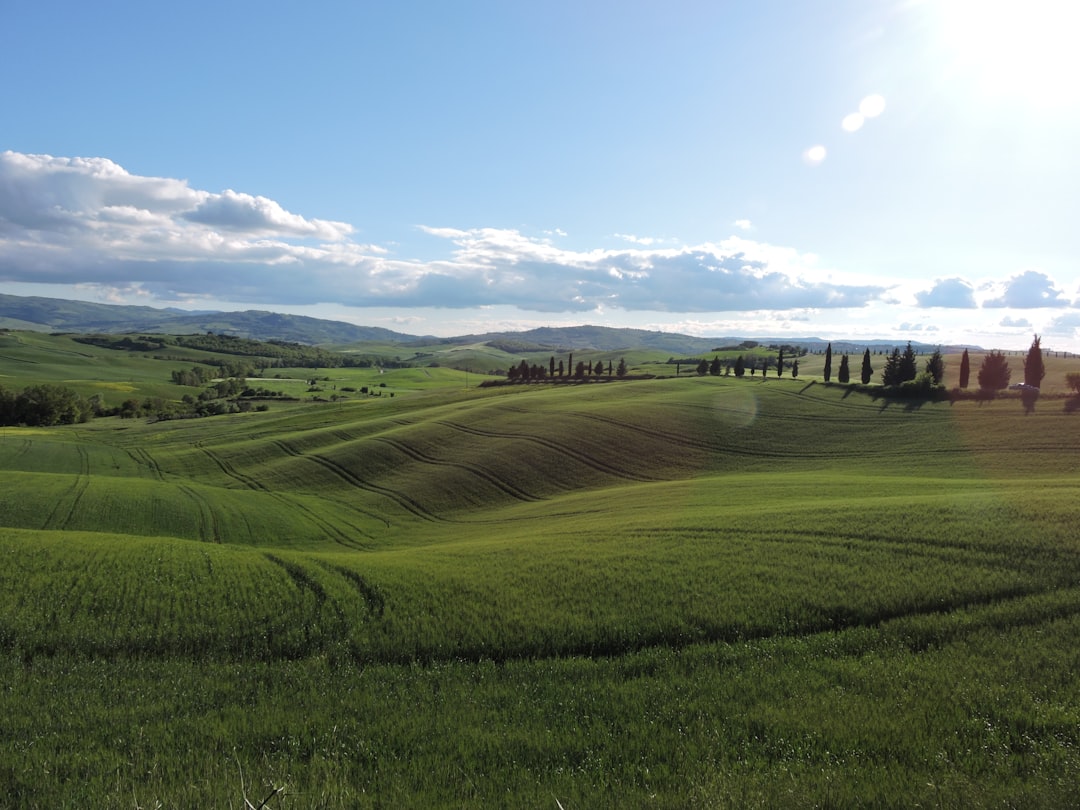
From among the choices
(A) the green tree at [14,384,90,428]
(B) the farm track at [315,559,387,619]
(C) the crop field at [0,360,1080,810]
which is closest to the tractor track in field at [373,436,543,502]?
(C) the crop field at [0,360,1080,810]

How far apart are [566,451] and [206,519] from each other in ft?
100

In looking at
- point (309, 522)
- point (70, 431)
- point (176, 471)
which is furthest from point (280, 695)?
point (70, 431)

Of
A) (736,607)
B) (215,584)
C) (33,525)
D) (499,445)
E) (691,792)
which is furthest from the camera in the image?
(499,445)

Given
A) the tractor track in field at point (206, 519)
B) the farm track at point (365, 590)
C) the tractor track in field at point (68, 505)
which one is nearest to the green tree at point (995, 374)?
the farm track at point (365, 590)

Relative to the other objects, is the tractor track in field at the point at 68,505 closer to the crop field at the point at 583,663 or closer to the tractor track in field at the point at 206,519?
the crop field at the point at 583,663

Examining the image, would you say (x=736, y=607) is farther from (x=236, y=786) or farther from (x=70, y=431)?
(x=70, y=431)

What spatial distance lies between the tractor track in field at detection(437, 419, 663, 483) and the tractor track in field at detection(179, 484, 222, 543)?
2800cm

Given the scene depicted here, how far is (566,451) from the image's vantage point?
55.0 meters

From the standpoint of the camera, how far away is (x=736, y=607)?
50.2ft

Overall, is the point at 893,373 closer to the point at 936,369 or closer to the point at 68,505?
the point at 936,369

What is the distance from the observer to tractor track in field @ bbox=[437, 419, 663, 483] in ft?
163

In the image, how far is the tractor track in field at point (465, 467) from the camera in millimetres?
46303

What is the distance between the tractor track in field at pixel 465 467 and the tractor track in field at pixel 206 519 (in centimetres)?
1888

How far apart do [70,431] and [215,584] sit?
287 feet
